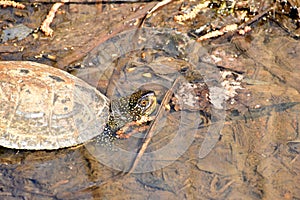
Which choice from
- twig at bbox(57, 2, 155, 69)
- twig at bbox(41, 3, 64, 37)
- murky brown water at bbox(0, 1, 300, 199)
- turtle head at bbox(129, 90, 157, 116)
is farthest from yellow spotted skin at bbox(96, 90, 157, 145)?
twig at bbox(41, 3, 64, 37)

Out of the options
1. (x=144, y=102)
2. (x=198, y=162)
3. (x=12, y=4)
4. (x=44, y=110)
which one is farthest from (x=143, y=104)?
(x=12, y=4)

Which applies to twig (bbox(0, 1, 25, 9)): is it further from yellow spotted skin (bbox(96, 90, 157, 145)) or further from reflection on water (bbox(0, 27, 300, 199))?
yellow spotted skin (bbox(96, 90, 157, 145))

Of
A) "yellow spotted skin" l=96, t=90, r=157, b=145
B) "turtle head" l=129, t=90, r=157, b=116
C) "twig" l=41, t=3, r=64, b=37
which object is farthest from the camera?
"twig" l=41, t=3, r=64, b=37

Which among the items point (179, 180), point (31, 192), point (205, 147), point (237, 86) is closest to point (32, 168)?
point (31, 192)

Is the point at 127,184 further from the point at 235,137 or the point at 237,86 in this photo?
the point at 237,86

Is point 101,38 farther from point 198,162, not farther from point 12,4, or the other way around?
point 198,162

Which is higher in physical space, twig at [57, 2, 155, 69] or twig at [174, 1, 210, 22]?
twig at [57, 2, 155, 69]
